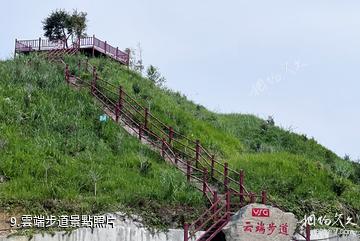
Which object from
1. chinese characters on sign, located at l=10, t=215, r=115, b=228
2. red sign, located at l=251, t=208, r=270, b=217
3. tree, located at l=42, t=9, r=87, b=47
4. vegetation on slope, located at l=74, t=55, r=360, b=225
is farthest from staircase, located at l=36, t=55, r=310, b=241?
tree, located at l=42, t=9, r=87, b=47

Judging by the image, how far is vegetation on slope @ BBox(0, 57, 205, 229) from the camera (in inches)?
609

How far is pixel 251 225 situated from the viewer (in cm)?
1514

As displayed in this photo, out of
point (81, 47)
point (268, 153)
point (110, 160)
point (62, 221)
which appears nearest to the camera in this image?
point (62, 221)

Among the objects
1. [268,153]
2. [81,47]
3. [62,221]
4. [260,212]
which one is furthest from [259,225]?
[81,47]

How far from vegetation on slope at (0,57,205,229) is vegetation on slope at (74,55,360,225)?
10.8ft

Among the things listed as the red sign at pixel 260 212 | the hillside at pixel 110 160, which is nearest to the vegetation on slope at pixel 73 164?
the hillside at pixel 110 160

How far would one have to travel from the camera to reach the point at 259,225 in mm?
15258

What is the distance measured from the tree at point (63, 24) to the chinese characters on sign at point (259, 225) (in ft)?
95.2

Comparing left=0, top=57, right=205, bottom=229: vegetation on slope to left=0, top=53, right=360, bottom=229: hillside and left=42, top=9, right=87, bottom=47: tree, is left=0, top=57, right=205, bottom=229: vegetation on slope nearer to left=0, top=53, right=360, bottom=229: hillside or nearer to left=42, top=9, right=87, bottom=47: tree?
left=0, top=53, right=360, bottom=229: hillside

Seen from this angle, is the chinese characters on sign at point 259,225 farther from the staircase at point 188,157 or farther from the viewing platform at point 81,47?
the viewing platform at point 81,47

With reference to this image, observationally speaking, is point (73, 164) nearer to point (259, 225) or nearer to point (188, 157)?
point (188, 157)

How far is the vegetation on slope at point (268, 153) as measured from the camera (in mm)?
20016

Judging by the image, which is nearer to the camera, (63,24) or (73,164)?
(73,164)

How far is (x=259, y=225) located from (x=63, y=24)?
100ft
